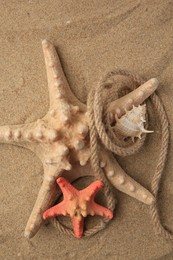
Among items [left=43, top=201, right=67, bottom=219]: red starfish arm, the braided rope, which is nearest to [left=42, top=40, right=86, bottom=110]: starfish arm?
the braided rope

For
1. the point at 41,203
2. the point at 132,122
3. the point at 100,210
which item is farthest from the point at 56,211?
the point at 132,122

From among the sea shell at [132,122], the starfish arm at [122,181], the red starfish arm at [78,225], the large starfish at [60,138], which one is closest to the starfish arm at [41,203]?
the large starfish at [60,138]

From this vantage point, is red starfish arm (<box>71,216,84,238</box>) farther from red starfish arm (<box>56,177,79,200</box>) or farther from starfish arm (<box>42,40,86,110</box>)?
starfish arm (<box>42,40,86,110</box>)

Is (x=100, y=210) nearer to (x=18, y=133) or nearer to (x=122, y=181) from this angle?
(x=122, y=181)

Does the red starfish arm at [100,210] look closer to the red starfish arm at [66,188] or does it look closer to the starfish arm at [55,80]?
the red starfish arm at [66,188]

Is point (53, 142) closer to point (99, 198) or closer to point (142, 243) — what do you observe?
point (99, 198)

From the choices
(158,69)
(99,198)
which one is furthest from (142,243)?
(158,69)
